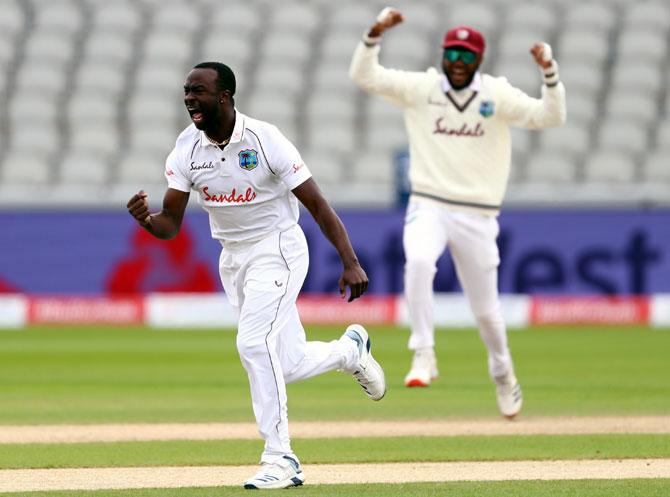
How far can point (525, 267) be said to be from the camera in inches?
719

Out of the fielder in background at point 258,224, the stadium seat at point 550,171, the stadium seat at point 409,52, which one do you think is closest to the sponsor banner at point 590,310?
the stadium seat at point 550,171

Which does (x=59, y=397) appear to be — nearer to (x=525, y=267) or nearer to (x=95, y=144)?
(x=525, y=267)

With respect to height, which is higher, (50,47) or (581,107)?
(50,47)

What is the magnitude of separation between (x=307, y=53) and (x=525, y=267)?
612 cm

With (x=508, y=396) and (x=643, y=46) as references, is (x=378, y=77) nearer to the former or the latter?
(x=508, y=396)

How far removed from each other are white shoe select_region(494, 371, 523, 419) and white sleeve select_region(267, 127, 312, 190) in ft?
9.90

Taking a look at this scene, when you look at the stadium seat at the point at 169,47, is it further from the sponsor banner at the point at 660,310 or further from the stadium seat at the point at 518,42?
the sponsor banner at the point at 660,310

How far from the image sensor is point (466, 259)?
355 inches

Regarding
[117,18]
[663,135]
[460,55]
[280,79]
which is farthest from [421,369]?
[117,18]

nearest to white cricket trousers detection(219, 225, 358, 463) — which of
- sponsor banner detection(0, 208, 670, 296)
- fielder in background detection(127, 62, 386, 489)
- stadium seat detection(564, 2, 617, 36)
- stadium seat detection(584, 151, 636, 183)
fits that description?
fielder in background detection(127, 62, 386, 489)

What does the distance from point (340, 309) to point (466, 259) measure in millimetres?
9735

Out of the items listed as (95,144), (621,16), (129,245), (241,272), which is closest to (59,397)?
(241,272)

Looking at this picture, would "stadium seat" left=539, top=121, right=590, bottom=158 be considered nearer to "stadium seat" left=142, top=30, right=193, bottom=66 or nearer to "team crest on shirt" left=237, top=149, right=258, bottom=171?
"stadium seat" left=142, top=30, right=193, bottom=66

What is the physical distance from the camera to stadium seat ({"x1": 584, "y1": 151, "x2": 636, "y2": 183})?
20078 mm
